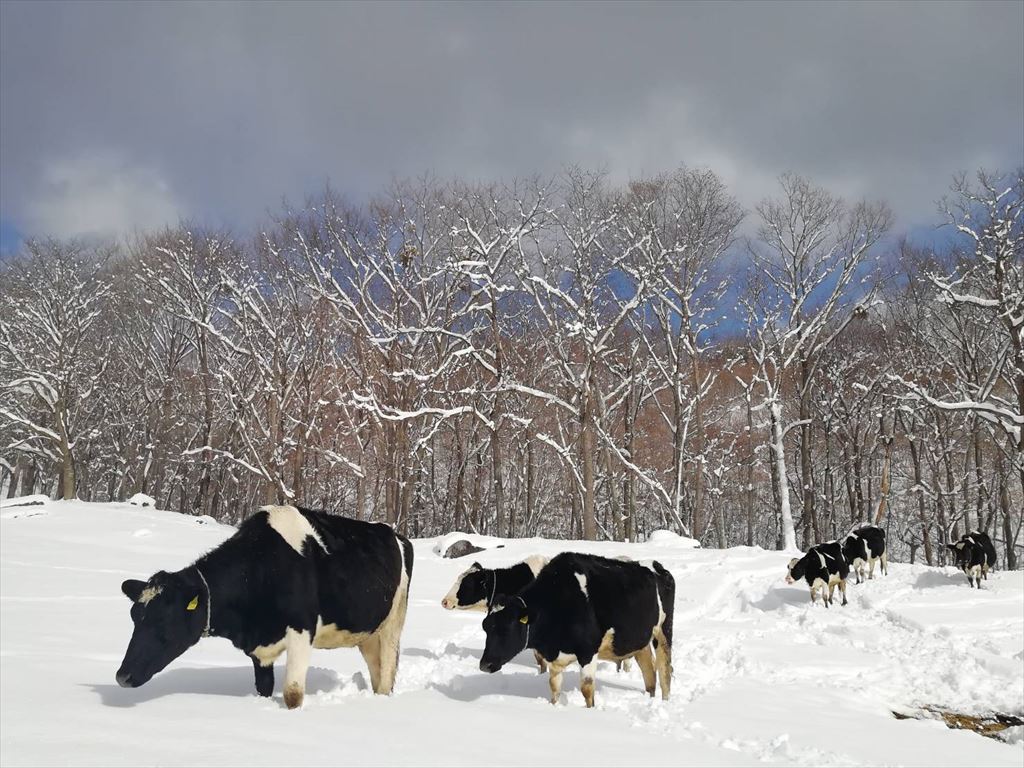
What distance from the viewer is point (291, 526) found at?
17.1 feet

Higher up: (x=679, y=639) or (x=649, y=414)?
(x=649, y=414)

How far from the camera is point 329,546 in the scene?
17.3 feet

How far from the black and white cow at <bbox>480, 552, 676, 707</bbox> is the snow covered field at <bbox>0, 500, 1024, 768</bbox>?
1.37ft

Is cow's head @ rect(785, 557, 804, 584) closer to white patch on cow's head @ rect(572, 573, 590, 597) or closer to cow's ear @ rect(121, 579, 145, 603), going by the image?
white patch on cow's head @ rect(572, 573, 590, 597)

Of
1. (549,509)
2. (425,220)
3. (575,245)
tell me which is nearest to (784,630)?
(575,245)

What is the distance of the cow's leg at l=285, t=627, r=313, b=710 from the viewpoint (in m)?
4.67

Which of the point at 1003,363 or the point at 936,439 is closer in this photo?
the point at 1003,363

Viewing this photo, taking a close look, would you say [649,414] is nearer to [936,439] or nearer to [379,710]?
[936,439]

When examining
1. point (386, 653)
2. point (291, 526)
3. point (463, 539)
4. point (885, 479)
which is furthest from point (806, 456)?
point (291, 526)

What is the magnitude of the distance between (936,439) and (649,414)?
1374 cm

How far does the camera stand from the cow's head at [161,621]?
440cm

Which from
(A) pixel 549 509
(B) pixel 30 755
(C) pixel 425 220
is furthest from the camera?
(A) pixel 549 509

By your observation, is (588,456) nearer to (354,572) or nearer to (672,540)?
(672,540)

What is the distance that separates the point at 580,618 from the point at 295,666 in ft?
9.18
